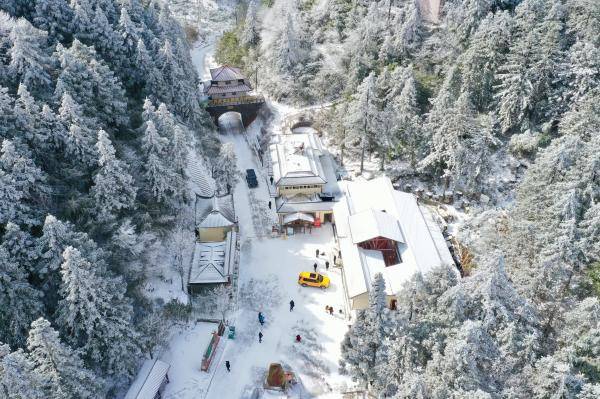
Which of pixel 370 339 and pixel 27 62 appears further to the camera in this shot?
pixel 27 62

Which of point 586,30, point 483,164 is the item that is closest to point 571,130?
point 483,164

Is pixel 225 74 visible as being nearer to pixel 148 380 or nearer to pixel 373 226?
pixel 373 226

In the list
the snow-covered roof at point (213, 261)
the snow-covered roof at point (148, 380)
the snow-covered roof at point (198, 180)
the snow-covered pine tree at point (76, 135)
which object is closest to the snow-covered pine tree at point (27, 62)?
the snow-covered pine tree at point (76, 135)

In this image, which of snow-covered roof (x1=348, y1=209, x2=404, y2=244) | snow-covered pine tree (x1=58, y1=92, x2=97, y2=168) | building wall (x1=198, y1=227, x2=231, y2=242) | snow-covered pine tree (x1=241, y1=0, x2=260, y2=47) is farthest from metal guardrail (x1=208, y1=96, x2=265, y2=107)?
snow-covered pine tree (x1=58, y1=92, x2=97, y2=168)

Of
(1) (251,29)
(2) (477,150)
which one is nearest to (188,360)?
(2) (477,150)

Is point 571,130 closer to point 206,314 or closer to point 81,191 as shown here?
point 206,314

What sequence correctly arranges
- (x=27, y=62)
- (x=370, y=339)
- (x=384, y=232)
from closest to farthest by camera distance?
(x=370, y=339) → (x=27, y=62) → (x=384, y=232)
